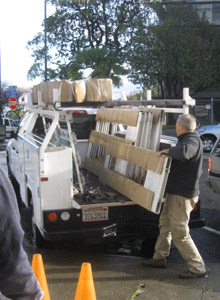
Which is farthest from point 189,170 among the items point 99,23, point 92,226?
point 99,23

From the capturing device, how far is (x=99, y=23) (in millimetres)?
35312

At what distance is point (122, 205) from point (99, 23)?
32379 millimetres

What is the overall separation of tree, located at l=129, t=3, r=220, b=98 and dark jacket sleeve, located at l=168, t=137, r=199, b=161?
27331 millimetres

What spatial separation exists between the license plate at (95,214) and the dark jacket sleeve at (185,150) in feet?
3.76

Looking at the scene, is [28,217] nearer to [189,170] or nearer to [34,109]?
[34,109]

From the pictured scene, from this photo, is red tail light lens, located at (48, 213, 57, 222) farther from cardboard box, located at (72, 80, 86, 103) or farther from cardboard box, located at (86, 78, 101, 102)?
cardboard box, located at (86, 78, 101, 102)

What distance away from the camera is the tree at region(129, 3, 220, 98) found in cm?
3106

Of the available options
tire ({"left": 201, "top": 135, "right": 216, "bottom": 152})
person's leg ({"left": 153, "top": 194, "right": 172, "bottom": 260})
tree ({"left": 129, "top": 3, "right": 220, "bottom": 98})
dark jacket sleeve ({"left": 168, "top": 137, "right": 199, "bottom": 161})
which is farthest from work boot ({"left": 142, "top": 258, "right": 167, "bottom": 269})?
tree ({"left": 129, "top": 3, "right": 220, "bottom": 98})

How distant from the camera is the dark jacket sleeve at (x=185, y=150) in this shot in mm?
4426

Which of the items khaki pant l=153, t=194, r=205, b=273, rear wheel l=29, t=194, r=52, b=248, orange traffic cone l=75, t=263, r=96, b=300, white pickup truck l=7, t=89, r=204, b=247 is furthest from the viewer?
rear wheel l=29, t=194, r=52, b=248

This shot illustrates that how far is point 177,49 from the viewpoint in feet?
103

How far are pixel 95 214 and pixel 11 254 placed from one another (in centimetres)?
322

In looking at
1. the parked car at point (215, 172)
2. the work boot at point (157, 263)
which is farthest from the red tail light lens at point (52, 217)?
the parked car at point (215, 172)

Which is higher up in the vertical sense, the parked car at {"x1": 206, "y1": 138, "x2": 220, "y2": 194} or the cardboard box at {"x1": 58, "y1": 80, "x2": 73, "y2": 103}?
the cardboard box at {"x1": 58, "y1": 80, "x2": 73, "y2": 103}
